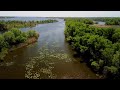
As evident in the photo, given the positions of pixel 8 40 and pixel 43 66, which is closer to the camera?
pixel 43 66

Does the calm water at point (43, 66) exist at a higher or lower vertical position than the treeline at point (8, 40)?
lower

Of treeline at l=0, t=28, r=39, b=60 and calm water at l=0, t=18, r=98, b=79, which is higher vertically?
treeline at l=0, t=28, r=39, b=60

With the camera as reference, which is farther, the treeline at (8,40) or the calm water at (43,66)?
the treeline at (8,40)

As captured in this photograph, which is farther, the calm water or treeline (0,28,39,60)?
treeline (0,28,39,60)

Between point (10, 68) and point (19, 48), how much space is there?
7149mm

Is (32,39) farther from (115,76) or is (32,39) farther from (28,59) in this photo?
(115,76)

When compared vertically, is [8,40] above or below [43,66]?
above
